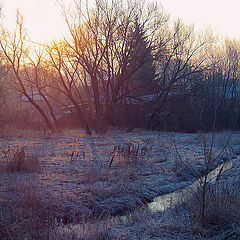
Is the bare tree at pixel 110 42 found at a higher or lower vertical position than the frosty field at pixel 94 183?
higher

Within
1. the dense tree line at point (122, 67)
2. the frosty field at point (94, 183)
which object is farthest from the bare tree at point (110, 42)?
the frosty field at point (94, 183)

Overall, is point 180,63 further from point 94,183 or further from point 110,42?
point 94,183

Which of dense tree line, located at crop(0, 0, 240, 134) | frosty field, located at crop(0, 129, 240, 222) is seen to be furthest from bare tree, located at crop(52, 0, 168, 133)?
frosty field, located at crop(0, 129, 240, 222)

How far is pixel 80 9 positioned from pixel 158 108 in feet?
34.1

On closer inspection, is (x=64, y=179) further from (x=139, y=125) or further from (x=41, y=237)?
(x=139, y=125)

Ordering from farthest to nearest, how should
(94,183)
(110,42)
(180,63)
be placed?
1. (180,63)
2. (110,42)
3. (94,183)

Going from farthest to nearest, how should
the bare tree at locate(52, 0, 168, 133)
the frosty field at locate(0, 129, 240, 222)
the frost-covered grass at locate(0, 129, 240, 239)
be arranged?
1. the bare tree at locate(52, 0, 168, 133)
2. the frosty field at locate(0, 129, 240, 222)
3. the frost-covered grass at locate(0, 129, 240, 239)

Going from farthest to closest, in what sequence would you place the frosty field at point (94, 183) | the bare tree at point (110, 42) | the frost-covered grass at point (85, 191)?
the bare tree at point (110, 42)
the frosty field at point (94, 183)
the frost-covered grass at point (85, 191)

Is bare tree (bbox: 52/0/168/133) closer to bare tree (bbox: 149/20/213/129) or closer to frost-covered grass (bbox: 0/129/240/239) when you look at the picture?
bare tree (bbox: 149/20/213/129)

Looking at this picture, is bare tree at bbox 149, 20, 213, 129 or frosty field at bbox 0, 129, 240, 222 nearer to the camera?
frosty field at bbox 0, 129, 240, 222

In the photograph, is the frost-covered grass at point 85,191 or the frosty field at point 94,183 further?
the frosty field at point 94,183

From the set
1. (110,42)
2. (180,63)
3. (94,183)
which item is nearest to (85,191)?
(94,183)

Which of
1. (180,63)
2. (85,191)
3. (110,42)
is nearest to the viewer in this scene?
(85,191)

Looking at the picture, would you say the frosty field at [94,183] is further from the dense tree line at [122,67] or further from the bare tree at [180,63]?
the bare tree at [180,63]
